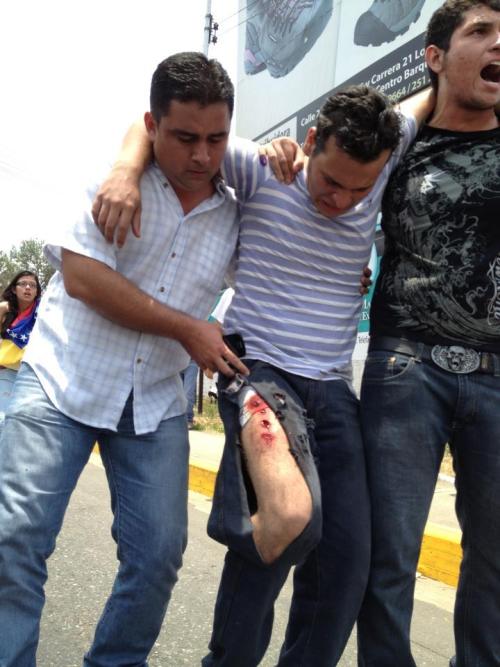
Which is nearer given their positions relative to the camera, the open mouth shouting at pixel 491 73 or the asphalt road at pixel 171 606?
the open mouth shouting at pixel 491 73

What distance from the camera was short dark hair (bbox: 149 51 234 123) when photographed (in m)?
1.95

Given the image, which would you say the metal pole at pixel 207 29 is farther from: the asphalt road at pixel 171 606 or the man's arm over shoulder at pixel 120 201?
the man's arm over shoulder at pixel 120 201

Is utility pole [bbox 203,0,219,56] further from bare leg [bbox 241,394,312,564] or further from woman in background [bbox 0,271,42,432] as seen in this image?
bare leg [bbox 241,394,312,564]

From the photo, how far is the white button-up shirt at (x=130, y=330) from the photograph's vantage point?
1.98 m

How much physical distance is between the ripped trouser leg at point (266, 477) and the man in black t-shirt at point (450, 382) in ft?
0.94

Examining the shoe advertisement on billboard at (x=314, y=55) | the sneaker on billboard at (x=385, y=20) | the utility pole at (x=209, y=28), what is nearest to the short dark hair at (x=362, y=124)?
the shoe advertisement on billboard at (x=314, y=55)

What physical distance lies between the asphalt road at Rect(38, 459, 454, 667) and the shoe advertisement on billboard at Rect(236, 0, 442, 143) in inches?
227

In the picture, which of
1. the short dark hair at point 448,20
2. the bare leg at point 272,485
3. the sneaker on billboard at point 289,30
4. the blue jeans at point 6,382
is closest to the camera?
the bare leg at point 272,485

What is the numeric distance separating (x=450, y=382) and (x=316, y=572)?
26.3 inches

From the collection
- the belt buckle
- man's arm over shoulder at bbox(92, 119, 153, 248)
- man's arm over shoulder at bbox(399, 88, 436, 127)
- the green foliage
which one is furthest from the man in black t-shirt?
the green foliage

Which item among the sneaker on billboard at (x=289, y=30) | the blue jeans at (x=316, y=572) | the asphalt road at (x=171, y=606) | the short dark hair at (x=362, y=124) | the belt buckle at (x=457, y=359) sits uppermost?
the sneaker on billboard at (x=289, y=30)

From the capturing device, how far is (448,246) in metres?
1.99

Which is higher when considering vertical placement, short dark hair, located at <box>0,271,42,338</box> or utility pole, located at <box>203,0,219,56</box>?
utility pole, located at <box>203,0,219,56</box>

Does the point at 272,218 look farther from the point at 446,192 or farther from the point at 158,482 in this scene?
the point at 158,482
